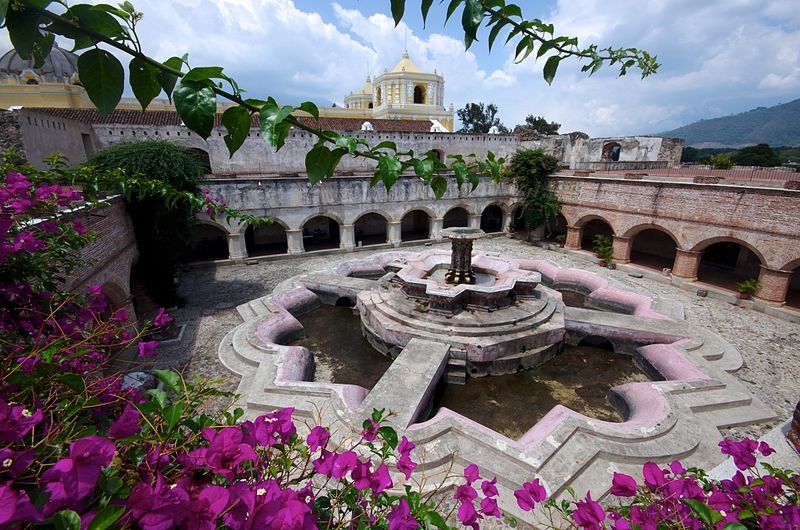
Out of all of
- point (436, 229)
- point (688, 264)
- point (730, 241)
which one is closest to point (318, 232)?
point (436, 229)

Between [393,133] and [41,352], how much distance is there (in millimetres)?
21226

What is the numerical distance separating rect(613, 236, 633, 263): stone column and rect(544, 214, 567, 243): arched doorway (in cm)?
304

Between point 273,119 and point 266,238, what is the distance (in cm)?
2059

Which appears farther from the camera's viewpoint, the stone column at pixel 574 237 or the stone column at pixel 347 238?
the stone column at pixel 574 237

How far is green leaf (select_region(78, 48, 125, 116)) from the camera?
0.87 meters

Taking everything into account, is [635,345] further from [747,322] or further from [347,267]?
[347,267]

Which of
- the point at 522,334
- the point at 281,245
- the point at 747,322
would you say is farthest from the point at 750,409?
the point at 281,245

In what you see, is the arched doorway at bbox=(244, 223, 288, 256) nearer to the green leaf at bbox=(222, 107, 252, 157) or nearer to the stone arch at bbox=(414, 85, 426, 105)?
the green leaf at bbox=(222, 107, 252, 157)

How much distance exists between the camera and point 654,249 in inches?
706

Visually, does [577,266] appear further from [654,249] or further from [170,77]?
[170,77]

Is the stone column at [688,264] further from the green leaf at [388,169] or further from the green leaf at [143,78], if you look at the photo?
the green leaf at [143,78]

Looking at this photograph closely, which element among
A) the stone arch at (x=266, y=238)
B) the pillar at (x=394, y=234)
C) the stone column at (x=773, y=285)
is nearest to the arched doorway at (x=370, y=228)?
the pillar at (x=394, y=234)

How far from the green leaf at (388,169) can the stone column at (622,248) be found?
54.6 ft

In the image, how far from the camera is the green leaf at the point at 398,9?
1.20 meters
